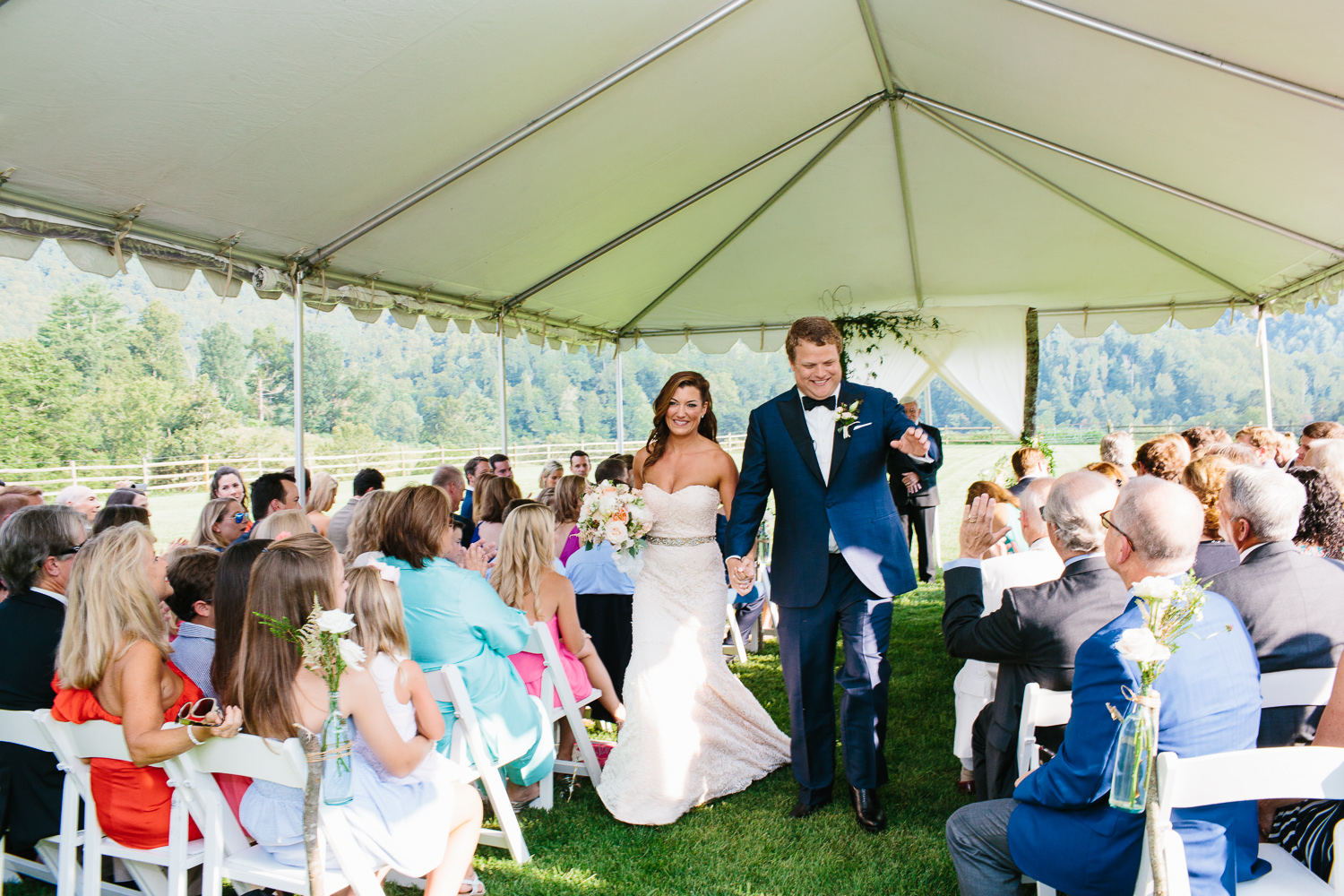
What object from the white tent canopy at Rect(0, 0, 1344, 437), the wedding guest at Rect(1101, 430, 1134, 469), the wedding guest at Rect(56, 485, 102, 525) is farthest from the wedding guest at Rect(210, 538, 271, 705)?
the wedding guest at Rect(1101, 430, 1134, 469)

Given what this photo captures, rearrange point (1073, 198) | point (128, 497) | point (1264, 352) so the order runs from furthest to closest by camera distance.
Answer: point (1264, 352)
point (1073, 198)
point (128, 497)

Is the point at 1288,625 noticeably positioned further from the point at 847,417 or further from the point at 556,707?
the point at 556,707

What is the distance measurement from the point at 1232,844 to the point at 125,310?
60274 millimetres

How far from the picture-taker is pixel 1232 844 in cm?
185

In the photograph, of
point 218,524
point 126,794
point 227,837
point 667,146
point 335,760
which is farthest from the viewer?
point 667,146

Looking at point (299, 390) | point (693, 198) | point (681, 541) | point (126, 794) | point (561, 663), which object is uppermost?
point (693, 198)

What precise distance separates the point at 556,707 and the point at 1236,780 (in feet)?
9.35

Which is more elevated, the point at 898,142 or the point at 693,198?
the point at 898,142

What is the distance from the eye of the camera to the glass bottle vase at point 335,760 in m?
2.10

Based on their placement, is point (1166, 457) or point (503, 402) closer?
point (1166, 457)

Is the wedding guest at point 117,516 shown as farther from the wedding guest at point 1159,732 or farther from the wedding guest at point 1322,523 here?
the wedding guest at point 1322,523

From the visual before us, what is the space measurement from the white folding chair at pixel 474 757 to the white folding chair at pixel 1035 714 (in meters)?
1.81

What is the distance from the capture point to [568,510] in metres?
5.15

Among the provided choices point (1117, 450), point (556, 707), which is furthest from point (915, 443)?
point (1117, 450)
